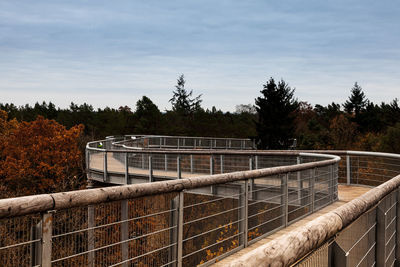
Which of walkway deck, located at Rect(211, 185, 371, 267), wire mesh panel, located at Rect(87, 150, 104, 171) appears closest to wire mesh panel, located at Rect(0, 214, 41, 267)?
walkway deck, located at Rect(211, 185, 371, 267)

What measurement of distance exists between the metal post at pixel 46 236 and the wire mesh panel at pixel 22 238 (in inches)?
1.5

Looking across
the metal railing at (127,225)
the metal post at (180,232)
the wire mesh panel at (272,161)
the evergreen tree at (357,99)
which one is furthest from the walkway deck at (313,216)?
the evergreen tree at (357,99)

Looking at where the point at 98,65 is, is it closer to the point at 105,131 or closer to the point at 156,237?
the point at 105,131

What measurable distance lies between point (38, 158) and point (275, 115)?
23.8 metres

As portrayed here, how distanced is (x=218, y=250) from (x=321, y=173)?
5.54 meters

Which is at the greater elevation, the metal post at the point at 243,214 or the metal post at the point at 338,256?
the metal post at the point at 338,256

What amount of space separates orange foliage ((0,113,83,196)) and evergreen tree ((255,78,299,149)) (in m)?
18.2

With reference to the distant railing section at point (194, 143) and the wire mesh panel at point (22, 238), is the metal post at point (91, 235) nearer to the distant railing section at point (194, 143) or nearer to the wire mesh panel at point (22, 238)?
the wire mesh panel at point (22, 238)

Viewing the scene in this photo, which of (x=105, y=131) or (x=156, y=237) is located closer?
(x=156, y=237)

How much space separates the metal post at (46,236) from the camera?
3.39 meters

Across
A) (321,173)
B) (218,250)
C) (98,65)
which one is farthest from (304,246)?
(98,65)

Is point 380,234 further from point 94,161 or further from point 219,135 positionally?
point 219,135

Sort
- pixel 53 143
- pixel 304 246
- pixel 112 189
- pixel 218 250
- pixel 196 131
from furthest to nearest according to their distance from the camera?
pixel 196 131 < pixel 53 143 < pixel 218 250 < pixel 112 189 < pixel 304 246

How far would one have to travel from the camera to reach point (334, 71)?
72688mm
